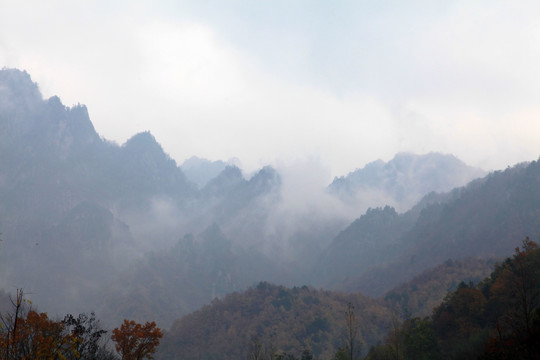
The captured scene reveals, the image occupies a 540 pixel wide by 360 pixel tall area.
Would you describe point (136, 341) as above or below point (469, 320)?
above

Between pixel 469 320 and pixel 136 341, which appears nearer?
pixel 136 341

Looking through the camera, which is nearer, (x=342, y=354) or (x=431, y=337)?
(x=431, y=337)

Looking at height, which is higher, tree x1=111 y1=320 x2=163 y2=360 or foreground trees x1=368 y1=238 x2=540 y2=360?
tree x1=111 y1=320 x2=163 y2=360

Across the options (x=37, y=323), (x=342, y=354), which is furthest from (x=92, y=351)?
(x=342, y=354)

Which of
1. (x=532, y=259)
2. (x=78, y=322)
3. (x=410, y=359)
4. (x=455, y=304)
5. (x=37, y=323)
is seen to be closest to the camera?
(x=37, y=323)

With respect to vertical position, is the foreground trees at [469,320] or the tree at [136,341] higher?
the tree at [136,341]

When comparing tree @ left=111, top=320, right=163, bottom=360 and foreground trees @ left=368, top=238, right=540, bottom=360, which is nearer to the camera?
tree @ left=111, top=320, right=163, bottom=360

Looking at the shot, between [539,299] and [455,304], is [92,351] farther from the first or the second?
[455,304]

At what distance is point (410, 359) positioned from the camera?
7994 centimetres

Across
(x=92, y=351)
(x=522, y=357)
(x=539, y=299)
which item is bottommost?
(x=522, y=357)

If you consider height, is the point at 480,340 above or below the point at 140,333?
below

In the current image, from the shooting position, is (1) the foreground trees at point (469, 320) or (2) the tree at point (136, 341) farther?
(1) the foreground trees at point (469, 320)

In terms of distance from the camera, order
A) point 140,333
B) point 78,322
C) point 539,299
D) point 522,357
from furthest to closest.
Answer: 1. point 539,299
2. point 140,333
3. point 78,322
4. point 522,357

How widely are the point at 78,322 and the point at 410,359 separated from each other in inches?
2164
